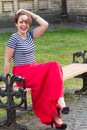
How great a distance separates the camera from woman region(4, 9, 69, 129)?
244 inches

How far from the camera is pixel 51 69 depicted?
6.25 metres

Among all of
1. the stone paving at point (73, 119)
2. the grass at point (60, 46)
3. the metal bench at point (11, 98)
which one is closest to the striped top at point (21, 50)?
the metal bench at point (11, 98)

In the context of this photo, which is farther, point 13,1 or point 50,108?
point 13,1

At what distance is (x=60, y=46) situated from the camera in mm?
14367

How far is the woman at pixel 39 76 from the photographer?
620cm

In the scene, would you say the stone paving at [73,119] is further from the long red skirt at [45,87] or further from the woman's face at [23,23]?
the woman's face at [23,23]

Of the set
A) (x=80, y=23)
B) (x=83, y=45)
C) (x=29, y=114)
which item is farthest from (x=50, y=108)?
(x=80, y=23)

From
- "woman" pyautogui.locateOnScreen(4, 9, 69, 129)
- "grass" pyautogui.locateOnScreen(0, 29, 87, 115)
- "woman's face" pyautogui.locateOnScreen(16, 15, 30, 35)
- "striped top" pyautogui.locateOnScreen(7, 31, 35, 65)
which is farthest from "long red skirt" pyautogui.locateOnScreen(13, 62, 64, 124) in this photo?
"grass" pyautogui.locateOnScreen(0, 29, 87, 115)

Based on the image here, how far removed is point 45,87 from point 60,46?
8.15 metres

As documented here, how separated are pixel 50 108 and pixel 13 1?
50.8 ft

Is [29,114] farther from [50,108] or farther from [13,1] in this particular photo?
[13,1]

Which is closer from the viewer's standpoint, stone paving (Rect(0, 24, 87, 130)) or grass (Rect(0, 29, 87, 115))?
stone paving (Rect(0, 24, 87, 130))

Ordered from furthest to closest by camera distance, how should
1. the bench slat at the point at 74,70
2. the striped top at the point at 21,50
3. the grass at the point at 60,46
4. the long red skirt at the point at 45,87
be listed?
the grass at the point at 60,46
the bench slat at the point at 74,70
the striped top at the point at 21,50
the long red skirt at the point at 45,87

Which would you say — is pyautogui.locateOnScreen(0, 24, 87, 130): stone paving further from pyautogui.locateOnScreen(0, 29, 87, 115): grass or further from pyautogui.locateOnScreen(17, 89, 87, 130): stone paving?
pyautogui.locateOnScreen(0, 29, 87, 115): grass
